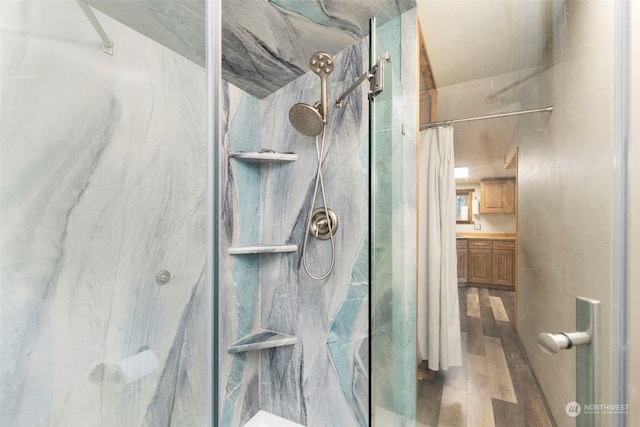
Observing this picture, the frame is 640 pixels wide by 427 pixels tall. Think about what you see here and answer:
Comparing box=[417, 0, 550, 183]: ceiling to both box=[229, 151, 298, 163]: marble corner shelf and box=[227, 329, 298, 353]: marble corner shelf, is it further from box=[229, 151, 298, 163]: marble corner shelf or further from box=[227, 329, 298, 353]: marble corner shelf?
box=[227, 329, 298, 353]: marble corner shelf

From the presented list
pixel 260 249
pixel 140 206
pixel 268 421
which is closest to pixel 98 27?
pixel 140 206

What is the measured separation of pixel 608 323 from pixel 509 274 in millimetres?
229

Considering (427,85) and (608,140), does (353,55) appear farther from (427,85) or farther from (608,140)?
(608,140)

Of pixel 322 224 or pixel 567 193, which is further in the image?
pixel 322 224

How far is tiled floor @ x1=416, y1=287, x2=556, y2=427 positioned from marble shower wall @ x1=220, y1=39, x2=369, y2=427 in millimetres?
429

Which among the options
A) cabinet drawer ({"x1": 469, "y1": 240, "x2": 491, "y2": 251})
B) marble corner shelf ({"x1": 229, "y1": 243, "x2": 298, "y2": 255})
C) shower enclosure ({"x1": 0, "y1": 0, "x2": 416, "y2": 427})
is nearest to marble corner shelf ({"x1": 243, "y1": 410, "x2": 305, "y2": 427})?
shower enclosure ({"x1": 0, "y1": 0, "x2": 416, "y2": 427})

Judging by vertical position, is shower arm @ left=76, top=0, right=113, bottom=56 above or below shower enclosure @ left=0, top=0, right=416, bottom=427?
above

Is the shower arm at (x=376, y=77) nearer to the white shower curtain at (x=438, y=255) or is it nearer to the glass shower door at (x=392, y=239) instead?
the glass shower door at (x=392, y=239)

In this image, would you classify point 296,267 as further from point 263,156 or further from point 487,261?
point 487,261

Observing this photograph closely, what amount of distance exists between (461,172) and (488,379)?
0.65 meters

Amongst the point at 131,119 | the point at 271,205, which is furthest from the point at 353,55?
the point at 131,119

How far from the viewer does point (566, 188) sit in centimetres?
55

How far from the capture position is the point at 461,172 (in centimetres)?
81

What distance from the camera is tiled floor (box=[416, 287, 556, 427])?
0.66 m
